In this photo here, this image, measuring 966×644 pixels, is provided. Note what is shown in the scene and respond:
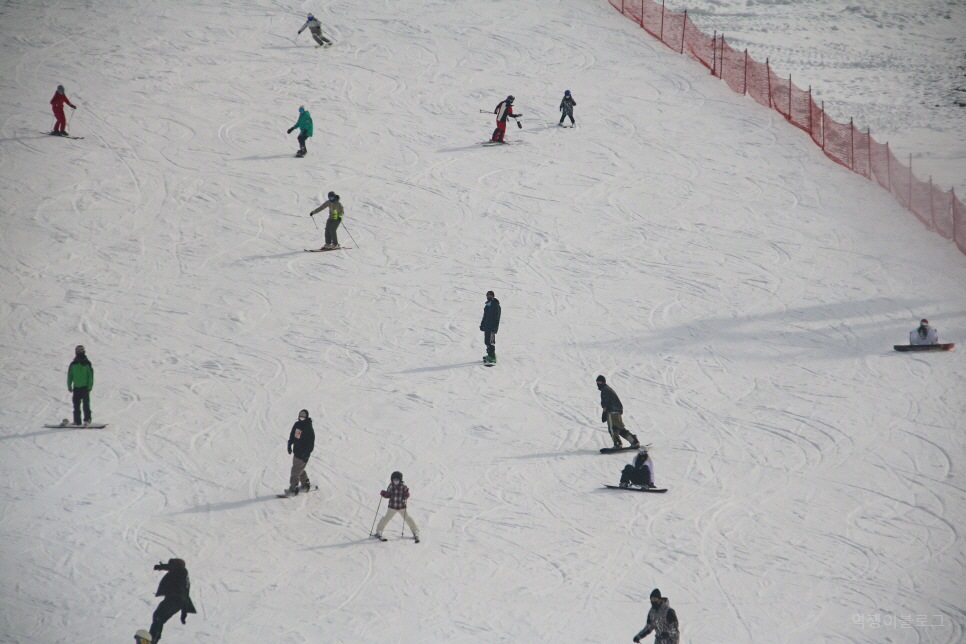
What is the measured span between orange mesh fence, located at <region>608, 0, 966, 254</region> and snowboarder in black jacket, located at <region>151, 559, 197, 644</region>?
17113 millimetres

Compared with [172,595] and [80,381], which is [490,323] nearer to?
[80,381]

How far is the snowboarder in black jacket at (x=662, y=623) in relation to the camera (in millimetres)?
7574

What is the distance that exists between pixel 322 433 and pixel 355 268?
5873 millimetres

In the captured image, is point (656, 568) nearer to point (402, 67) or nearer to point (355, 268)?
point (355, 268)

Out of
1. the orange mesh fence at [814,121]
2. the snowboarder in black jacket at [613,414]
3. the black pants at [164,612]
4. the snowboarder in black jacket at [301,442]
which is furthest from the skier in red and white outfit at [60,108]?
the orange mesh fence at [814,121]

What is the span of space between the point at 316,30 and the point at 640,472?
20.4m

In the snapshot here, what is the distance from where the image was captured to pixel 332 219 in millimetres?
17859

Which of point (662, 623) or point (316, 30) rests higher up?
point (316, 30)

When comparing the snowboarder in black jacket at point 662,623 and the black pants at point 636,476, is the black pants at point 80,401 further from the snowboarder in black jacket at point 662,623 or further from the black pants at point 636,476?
the snowboarder in black jacket at point 662,623

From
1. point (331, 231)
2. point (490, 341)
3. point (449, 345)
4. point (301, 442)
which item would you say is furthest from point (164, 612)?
point (331, 231)

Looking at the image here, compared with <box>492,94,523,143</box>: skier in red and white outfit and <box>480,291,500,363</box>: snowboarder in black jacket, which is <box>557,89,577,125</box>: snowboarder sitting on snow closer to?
<box>492,94,523,143</box>: skier in red and white outfit

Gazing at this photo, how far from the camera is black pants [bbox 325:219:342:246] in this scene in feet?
58.9

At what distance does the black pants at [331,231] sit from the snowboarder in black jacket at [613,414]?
315 inches

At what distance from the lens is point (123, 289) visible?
16547mm
